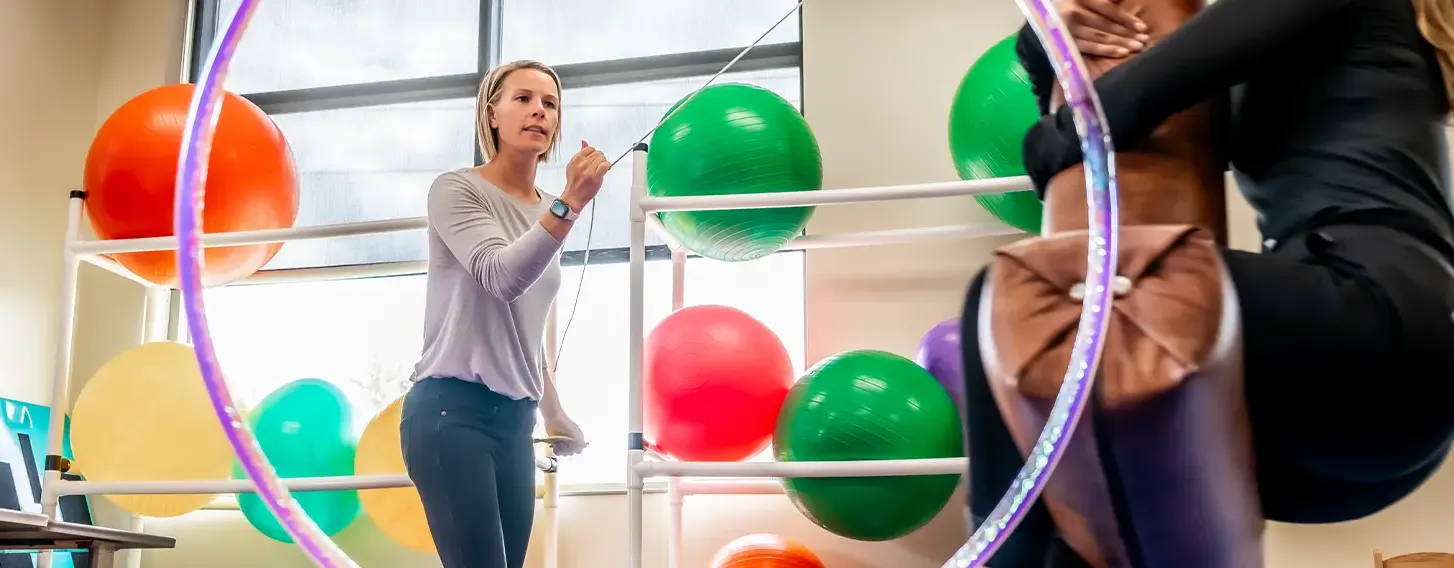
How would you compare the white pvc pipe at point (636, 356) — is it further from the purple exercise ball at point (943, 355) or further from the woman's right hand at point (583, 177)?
the purple exercise ball at point (943, 355)

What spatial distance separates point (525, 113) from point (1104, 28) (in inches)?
41.6

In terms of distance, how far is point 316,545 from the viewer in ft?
4.67

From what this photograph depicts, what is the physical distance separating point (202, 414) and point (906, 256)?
161 cm

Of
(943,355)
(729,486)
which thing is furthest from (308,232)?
(943,355)

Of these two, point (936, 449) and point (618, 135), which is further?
point (618, 135)

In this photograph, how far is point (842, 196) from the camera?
6.48 feet

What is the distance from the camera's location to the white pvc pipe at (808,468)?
6.08 feet

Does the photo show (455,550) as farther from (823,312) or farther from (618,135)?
(618,135)

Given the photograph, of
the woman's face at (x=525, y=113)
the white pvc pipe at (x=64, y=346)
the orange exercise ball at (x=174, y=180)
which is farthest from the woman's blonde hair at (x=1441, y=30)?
the white pvc pipe at (x=64, y=346)

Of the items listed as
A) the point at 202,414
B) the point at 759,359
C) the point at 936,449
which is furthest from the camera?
the point at 202,414

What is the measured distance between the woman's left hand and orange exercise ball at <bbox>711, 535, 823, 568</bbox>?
0.47 metres

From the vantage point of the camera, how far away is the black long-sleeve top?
71 cm

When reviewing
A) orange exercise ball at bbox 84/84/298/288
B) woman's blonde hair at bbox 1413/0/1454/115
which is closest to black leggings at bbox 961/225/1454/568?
woman's blonde hair at bbox 1413/0/1454/115

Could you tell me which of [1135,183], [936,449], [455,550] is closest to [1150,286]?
[1135,183]
